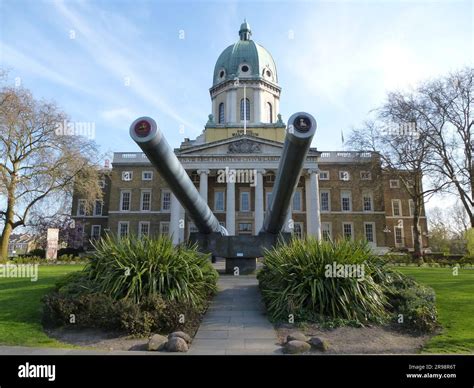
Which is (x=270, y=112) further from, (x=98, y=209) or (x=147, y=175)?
(x=98, y=209)

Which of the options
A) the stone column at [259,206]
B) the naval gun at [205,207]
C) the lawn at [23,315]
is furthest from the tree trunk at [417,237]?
the lawn at [23,315]

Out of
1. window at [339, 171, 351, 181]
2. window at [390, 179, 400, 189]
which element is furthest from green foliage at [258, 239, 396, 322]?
window at [390, 179, 400, 189]

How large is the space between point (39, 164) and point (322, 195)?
3192 cm

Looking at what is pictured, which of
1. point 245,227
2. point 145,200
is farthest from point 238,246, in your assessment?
point 145,200

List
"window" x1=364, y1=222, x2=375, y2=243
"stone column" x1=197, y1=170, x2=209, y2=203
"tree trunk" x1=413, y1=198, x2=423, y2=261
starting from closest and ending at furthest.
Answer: "tree trunk" x1=413, y1=198, x2=423, y2=261 → "stone column" x1=197, y1=170, x2=209, y2=203 → "window" x1=364, y1=222, x2=375, y2=243

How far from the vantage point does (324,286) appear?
7.69 m

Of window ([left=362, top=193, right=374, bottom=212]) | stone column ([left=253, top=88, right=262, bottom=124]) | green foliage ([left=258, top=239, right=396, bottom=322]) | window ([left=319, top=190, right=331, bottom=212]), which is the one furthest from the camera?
stone column ([left=253, top=88, right=262, bottom=124])

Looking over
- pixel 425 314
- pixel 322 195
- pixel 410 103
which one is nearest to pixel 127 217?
pixel 322 195

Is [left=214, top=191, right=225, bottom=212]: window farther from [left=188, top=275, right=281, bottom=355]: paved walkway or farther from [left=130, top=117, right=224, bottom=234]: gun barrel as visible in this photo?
[left=130, top=117, right=224, bottom=234]: gun barrel

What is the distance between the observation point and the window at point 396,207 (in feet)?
154

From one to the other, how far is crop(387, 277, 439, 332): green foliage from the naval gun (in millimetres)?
3247

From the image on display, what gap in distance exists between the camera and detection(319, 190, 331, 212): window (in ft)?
149

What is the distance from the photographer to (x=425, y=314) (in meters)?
6.95

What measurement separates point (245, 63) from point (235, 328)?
45.0 meters
